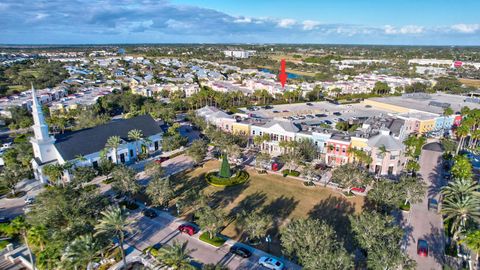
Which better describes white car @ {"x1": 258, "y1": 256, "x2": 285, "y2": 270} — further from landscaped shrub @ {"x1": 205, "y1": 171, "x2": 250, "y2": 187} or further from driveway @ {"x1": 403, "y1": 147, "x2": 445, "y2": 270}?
landscaped shrub @ {"x1": 205, "y1": 171, "x2": 250, "y2": 187}

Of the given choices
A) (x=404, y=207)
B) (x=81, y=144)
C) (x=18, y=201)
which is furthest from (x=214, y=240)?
(x=81, y=144)

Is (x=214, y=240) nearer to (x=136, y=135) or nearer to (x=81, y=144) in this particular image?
(x=136, y=135)

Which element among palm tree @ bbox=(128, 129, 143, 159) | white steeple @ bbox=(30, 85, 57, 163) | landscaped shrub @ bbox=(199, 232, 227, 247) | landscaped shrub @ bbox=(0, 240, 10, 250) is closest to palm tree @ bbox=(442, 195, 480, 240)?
landscaped shrub @ bbox=(199, 232, 227, 247)

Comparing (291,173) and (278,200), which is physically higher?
(291,173)

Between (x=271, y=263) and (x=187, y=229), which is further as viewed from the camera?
(x=187, y=229)

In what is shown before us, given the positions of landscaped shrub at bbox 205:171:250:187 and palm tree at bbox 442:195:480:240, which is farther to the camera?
landscaped shrub at bbox 205:171:250:187
